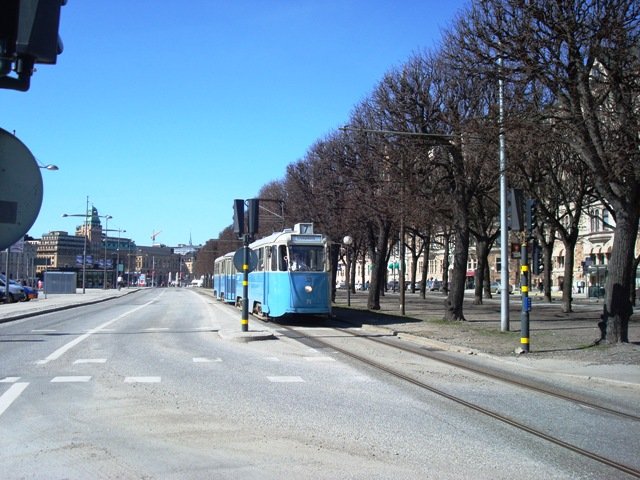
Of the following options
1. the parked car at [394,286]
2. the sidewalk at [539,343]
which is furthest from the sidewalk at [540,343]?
the parked car at [394,286]

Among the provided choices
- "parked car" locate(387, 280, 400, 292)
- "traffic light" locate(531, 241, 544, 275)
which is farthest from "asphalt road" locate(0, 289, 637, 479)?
"parked car" locate(387, 280, 400, 292)

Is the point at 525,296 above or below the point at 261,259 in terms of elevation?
below

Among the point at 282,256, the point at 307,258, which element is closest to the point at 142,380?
the point at 282,256

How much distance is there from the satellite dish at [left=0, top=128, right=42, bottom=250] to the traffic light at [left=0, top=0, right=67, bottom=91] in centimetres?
48

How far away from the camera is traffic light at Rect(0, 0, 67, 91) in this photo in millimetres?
3828

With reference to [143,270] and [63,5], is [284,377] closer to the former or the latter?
[63,5]

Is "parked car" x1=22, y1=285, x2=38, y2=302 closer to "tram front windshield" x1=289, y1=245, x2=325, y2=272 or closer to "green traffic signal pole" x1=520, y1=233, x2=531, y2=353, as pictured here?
"tram front windshield" x1=289, y1=245, x2=325, y2=272

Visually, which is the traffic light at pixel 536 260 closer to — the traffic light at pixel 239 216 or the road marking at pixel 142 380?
the traffic light at pixel 239 216

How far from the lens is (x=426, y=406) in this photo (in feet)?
30.2

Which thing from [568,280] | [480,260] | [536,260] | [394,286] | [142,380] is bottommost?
[394,286]

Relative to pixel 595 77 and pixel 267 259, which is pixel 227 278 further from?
pixel 595 77

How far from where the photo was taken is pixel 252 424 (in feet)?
26.0

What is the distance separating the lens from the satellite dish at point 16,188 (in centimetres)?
370

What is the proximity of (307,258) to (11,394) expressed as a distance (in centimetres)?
1514
